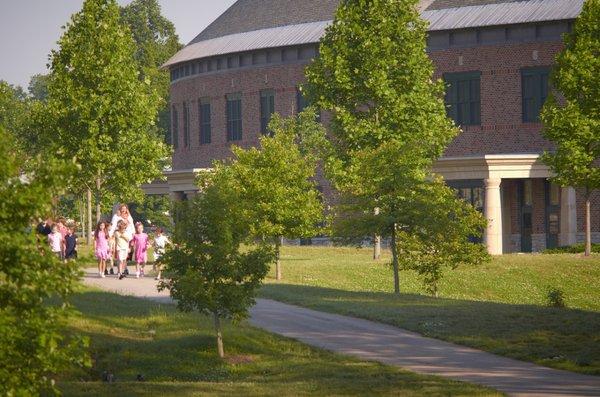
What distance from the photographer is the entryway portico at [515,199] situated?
68.6 meters

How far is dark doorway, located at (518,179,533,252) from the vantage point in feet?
239

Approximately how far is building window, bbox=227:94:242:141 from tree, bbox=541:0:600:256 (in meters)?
31.1

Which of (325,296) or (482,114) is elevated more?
(482,114)

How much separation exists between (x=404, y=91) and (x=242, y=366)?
3231 centimetres

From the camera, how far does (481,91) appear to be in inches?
2933

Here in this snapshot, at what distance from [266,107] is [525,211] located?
17955 mm

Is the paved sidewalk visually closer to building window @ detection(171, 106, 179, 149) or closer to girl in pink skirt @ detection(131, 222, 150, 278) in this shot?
girl in pink skirt @ detection(131, 222, 150, 278)

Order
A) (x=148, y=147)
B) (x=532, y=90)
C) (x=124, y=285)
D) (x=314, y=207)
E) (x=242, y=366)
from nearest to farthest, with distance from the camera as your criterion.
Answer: (x=242, y=366) → (x=124, y=285) → (x=314, y=207) → (x=148, y=147) → (x=532, y=90)

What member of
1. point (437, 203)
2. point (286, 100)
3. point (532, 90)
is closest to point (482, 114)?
point (532, 90)

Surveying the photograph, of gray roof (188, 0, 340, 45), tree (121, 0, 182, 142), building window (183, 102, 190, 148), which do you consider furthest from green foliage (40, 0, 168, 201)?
tree (121, 0, 182, 142)

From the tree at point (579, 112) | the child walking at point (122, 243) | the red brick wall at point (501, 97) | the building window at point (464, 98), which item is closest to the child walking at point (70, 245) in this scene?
the child walking at point (122, 243)

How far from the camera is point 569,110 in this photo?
189ft

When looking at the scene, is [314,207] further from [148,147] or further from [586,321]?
[586,321]

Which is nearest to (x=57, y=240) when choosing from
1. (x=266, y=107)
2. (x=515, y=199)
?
(x=515, y=199)
